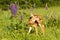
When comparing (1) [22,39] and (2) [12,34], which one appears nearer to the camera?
(1) [22,39]

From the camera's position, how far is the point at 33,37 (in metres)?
8.07

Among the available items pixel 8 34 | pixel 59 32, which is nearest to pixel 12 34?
pixel 8 34

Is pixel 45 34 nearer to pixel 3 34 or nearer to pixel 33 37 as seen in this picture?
pixel 33 37

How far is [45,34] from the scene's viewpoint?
28.7 feet

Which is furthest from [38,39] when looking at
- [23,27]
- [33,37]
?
[23,27]

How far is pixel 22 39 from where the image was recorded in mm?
7922

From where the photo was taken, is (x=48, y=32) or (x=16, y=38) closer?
(x=16, y=38)

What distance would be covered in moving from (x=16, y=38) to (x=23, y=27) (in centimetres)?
137

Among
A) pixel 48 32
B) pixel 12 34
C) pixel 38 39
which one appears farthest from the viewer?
pixel 48 32

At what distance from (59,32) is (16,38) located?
190 cm

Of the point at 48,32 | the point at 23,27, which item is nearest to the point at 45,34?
the point at 48,32

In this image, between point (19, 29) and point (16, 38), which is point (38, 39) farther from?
point (19, 29)

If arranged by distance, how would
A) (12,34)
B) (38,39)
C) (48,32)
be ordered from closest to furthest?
(38,39), (12,34), (48,32)

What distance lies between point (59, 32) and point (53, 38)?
1196 mm
